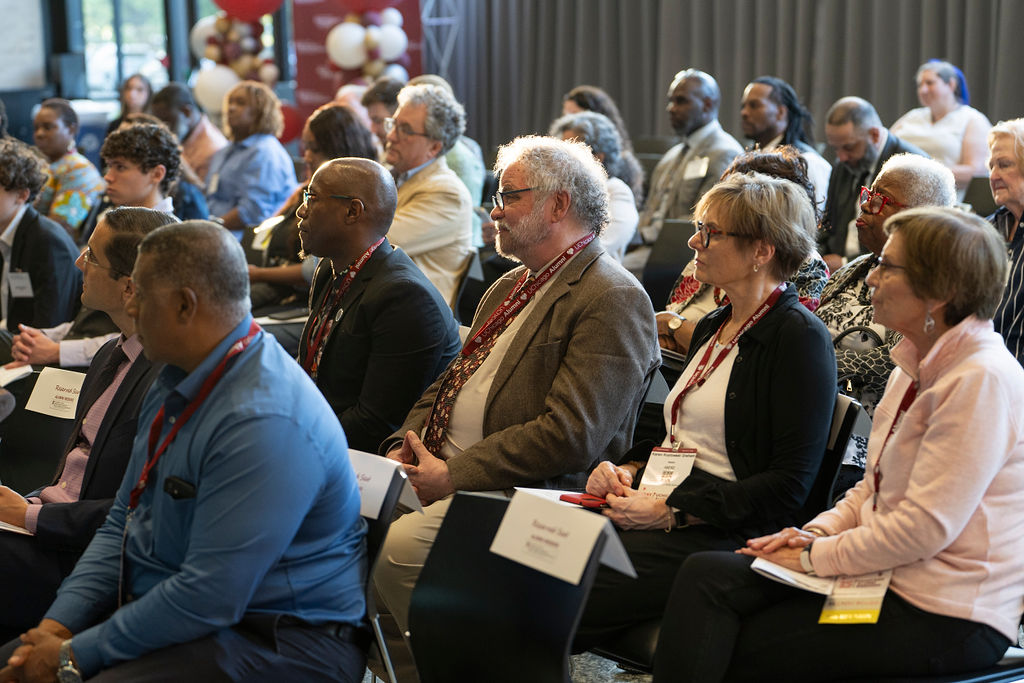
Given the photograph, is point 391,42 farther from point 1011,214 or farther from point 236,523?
point 236,523

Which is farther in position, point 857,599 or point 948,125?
point 948,125

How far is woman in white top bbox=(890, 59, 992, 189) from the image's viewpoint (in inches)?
239

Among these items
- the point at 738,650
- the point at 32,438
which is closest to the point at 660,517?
the point at 738,650

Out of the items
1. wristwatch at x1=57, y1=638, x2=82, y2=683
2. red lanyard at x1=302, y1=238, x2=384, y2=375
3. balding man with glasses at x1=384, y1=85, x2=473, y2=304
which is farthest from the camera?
balding man with glasses at x1=384, y1=85, x2=473, y2=304

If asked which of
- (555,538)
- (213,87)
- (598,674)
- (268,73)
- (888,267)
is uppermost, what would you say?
(268,73)

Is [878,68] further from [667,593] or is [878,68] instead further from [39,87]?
[39,87]

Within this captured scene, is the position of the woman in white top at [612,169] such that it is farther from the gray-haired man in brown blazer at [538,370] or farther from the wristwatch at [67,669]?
the wristwatch at [67,669]

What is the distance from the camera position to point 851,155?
509cm

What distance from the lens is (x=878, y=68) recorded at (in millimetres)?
7816

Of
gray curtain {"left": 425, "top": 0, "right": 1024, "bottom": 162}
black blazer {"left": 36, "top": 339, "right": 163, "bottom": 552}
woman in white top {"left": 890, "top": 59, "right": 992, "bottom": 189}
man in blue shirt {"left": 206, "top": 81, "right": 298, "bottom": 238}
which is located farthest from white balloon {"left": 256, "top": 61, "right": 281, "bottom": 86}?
black blazer {"left": 36, "top": 339, "right": 163, "bottom": 552}

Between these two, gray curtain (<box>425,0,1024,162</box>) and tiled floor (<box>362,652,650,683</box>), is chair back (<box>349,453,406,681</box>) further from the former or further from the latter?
gray curtain (<box>425,0,1024,162</box>)

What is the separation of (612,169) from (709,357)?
9.11ft

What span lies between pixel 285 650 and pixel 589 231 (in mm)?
1307

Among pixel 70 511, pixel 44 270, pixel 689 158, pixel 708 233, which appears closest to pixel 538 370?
pixel 708 233
